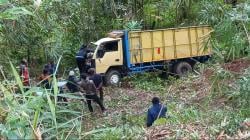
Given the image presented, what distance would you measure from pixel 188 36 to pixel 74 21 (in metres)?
4.54

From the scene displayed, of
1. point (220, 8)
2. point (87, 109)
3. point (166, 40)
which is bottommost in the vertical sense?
point (87, 109)

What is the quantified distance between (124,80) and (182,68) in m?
2.08

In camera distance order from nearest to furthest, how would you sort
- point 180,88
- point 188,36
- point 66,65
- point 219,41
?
1. point 219,41
2. point 180,88
3. point 188,36
4. point 66,65

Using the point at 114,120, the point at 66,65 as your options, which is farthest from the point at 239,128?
the point at 66,65

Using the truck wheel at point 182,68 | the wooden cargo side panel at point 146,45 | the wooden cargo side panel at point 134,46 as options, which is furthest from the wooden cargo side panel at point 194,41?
the wooden cargo side panel at point 134,46

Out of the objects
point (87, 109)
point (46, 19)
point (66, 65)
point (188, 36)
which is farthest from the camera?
point (66, 65)

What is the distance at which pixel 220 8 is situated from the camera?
28.5ft

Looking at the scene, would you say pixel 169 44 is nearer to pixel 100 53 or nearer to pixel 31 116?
pixel 100 53

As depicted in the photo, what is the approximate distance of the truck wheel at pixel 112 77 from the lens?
51.2 feet

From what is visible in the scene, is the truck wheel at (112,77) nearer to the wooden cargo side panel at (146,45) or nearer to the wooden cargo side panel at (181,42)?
the wooden cargo side panel at (146,45)

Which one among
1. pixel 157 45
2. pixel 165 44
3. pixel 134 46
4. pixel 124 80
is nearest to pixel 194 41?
pixel 165 44

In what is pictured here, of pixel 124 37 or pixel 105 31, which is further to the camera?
pixel 105 31

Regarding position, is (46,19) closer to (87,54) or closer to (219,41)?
(87,54)

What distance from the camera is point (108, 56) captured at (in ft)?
51.5
